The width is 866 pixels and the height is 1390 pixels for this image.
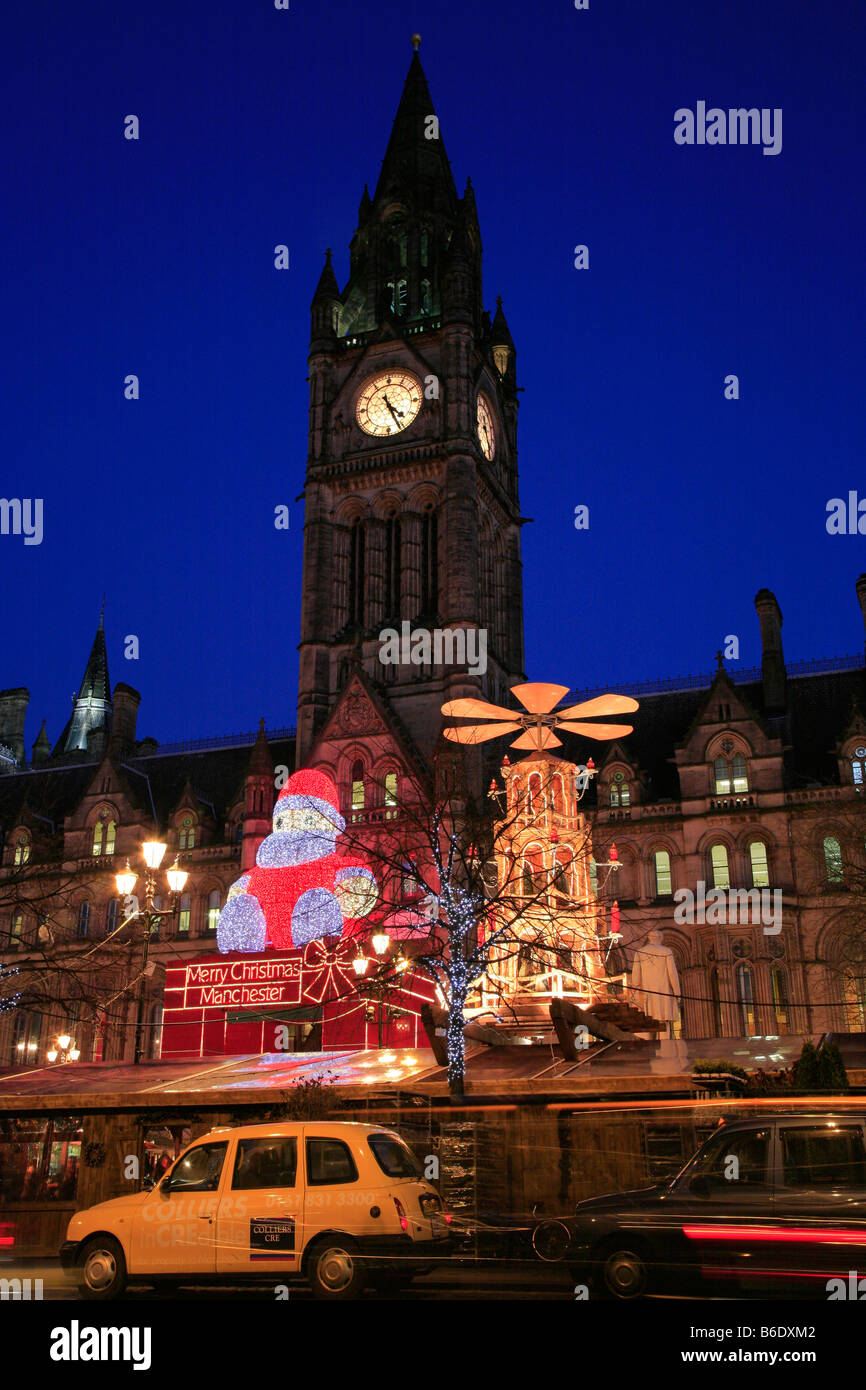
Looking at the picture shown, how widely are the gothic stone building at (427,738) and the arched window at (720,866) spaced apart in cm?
8

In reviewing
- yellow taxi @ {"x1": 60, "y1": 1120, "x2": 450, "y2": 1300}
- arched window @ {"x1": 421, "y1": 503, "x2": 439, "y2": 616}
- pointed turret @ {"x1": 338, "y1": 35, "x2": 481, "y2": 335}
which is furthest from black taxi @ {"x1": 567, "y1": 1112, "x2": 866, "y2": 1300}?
pointed turret @ {"x1": 338, "y1": 35, "x2": 481, "y2": 335}

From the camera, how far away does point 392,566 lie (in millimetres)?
56938

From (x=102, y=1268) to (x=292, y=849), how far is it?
2701 cm

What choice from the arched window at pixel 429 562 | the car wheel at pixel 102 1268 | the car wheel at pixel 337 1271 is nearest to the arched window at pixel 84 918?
the arched window at pixel 429 562

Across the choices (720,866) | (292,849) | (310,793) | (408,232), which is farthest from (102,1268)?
(408,232)

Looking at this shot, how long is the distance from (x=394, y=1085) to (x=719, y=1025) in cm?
2799

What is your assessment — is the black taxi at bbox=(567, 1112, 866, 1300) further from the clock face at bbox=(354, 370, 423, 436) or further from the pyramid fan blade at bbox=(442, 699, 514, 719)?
the clock face at bbox=(354, 370, 423, 436)

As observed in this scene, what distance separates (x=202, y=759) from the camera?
64.0 meters

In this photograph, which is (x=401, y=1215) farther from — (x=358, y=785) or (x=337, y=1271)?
(x=358, y=785)

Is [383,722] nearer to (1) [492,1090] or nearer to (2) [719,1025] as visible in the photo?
(2) [719,1025]

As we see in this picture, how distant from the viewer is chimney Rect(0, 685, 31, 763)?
8155 cm

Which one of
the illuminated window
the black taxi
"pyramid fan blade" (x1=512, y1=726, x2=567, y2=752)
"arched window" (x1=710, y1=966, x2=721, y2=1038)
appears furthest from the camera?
the illuminated window

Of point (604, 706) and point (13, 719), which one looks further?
point (13, 719)

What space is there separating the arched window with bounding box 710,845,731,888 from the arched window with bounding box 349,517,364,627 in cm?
1916
